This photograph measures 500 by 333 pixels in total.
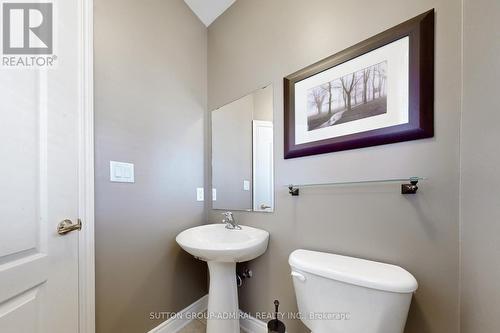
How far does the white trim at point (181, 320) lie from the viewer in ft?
4.47

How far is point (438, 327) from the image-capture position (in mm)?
801

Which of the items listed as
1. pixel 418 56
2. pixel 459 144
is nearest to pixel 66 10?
pixel 418 56

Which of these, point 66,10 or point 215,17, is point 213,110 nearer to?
point 215,17

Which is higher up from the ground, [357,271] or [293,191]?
[293,191]

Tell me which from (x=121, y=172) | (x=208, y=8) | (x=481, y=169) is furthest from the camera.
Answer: (x=208, y=8)

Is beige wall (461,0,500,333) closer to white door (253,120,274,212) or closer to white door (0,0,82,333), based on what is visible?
white door (253,120,274,212)

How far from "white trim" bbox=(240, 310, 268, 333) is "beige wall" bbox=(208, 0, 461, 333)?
65mm

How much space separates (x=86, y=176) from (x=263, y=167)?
0.98 metres

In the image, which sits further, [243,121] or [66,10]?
[243,121]

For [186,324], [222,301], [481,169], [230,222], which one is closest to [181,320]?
[186,324]

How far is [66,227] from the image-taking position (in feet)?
2.80

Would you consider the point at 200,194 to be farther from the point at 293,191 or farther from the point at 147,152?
the point at 293,191

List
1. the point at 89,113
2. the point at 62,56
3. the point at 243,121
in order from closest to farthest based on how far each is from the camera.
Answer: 1. the point at 62,56
2. the point at 89,113
3. the point at 243,121

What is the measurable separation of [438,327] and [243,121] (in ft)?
4.79
